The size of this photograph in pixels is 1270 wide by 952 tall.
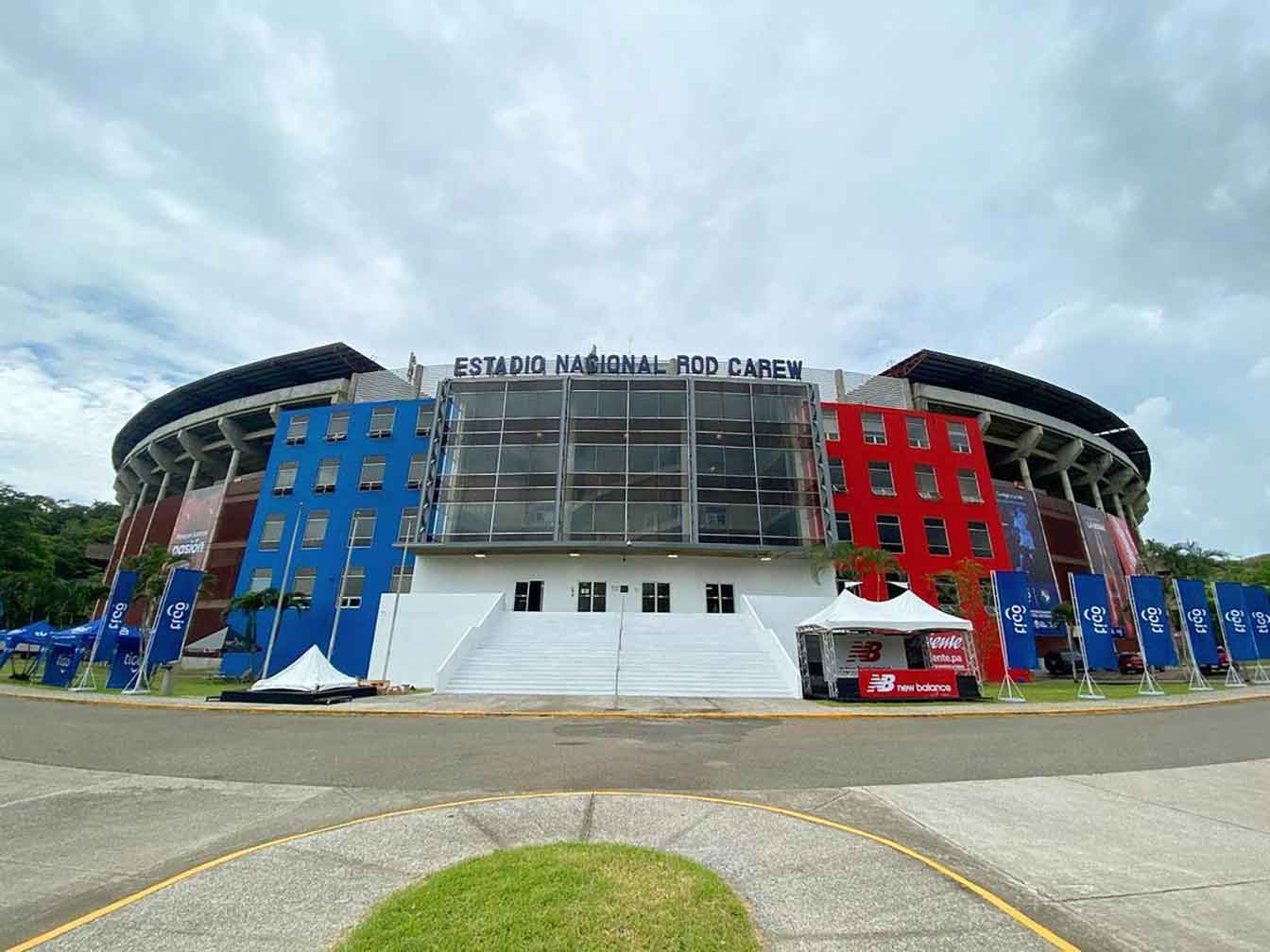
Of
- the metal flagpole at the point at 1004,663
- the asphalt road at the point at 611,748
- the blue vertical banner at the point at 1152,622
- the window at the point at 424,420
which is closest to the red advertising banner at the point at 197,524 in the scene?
the window at the point at 424,420

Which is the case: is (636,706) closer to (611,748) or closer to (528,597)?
(611,748)

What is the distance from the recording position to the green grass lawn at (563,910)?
11.4 feet

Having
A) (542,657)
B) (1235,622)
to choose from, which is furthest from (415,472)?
(1235,622)

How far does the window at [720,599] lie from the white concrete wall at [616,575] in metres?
0.33

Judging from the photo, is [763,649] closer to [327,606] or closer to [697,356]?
[697,356]

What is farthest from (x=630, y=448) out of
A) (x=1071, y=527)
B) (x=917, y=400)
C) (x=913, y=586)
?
(x=1071, y=527)

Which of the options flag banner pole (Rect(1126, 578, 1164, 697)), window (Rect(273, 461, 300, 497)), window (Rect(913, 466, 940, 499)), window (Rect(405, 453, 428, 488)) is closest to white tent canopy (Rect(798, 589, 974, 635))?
flag banner pole (Rect(1126, 578, 1164, 697))

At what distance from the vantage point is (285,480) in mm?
42688

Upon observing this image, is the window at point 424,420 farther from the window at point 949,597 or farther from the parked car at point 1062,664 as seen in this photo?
the parked car at point 1062,664

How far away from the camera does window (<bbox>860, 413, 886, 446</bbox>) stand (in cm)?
4097

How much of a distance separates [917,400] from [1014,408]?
A: 9.50 meters

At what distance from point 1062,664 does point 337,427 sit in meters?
55.7

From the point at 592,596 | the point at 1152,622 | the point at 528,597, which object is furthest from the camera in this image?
the point at 528,597

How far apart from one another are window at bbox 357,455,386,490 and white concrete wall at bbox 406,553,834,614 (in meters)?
9.64
